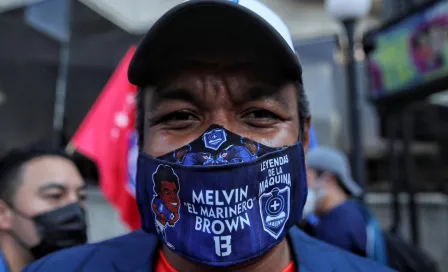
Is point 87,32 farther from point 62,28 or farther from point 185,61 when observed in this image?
point 185,61

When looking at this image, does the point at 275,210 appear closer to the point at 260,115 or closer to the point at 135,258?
Answer: the point at 260,115

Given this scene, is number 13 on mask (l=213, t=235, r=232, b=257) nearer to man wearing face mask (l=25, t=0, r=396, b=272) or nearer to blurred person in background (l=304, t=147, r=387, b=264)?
man wearing face mask (l=25, t=0, r=396, b=272)

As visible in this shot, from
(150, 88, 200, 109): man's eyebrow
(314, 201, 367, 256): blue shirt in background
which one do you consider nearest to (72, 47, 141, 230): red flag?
(314, 201, 367, 256): blue shirt in background

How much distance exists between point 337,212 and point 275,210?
175 cm

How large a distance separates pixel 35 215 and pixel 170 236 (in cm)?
131

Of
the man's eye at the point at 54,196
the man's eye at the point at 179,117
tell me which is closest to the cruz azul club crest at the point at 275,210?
the man's eye at the point at 179,117

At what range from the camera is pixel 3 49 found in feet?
16.1

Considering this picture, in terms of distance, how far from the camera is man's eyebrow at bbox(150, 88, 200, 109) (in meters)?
1.19

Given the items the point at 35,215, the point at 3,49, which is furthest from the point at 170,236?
the point at 3,49

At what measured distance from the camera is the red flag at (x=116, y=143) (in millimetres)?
3469

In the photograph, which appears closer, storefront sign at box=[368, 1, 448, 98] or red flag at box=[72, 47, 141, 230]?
red flag at box=[72, 47, 141, 230]

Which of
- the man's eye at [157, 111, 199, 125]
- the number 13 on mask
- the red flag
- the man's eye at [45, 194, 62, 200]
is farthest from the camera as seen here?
the red flag

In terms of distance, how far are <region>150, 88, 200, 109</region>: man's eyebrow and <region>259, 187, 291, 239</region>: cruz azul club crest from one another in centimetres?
34

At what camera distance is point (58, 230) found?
2123 millimetres
